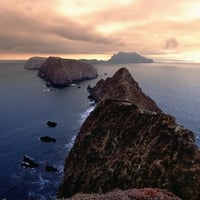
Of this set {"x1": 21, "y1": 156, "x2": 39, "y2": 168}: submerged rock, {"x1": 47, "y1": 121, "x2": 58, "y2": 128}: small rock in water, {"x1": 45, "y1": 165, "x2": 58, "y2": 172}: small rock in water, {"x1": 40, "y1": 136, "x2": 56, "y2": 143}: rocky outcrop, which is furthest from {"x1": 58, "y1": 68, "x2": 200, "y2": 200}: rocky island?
{"x1": 47, "y1": 121, "x2": 58, "y2": 128}: small rock in water

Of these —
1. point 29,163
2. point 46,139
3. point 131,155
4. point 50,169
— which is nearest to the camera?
point 131,155

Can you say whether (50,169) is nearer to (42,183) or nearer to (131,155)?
(42,183)

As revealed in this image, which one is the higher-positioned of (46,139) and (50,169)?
(46,139)

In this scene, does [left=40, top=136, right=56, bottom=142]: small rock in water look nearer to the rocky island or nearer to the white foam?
the white foam

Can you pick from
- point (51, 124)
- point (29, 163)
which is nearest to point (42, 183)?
point (29, 163)

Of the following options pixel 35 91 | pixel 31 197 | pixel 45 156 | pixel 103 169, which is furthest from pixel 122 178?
pixel 35 91

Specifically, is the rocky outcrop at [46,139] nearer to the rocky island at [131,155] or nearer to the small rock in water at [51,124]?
the small rock in water at [51,124]

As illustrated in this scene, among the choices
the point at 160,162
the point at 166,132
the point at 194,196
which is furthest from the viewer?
the point at 166,132

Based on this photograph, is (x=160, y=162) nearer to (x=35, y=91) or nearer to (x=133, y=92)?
(x=133, y=92)
